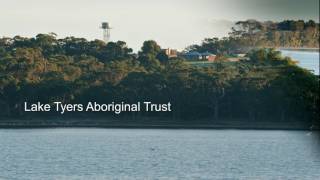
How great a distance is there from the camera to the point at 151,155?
37.2 metres

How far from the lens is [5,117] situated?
57375 mm

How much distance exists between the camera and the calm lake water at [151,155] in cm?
2850

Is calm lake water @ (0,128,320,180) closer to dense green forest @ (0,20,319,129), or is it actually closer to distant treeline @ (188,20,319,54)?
dense green forest @ (0,20,319,129)

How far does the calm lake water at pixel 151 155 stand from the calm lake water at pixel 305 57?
18.5 metres

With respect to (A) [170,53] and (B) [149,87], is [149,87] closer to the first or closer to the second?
(B) [149,87]

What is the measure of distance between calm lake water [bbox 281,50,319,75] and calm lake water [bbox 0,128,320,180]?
729 inches

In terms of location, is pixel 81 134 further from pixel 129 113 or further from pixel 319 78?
pixel 319 78

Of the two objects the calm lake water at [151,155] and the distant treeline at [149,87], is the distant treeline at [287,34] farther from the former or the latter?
the distant treeline at [149,87]

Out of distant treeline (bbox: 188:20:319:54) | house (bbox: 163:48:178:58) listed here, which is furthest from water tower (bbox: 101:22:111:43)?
distant treeline (bbox: 188:20:319:54)

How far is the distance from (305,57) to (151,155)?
112 feet

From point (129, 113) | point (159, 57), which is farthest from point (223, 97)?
point (159, 57)

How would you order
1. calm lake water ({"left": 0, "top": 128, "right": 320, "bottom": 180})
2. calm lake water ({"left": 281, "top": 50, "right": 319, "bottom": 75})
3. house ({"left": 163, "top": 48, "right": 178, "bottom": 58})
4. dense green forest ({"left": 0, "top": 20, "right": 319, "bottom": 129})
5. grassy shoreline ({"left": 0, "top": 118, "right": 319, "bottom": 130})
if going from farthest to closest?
house ({"left": 163, "top": 48, "right": 178, "bottom": 58}) < dense green forest ({"left": 0, "top": 20, "right": 319, "bottom": 129}) < grassy shoreline ({"left": 0, "top": 118, "right": 319, "bottom": 130}) < calm lake water ({"left": 0, "top": 128, "right": 320, "bottom": 180}) < calm lake water ({"left": 281, "top": 50, "right": 319, "bottom": 75})

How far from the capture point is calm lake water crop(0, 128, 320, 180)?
93.5 ft

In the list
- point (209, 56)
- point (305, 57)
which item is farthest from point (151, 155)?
point (305, 57)
